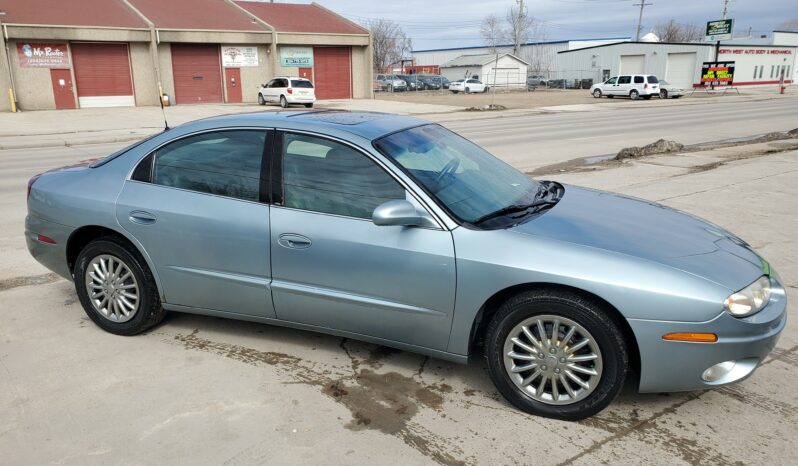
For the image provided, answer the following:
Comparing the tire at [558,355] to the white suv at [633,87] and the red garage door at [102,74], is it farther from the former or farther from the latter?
the white suv at [633,87]

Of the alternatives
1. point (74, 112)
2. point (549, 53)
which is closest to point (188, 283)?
point (74, 112)

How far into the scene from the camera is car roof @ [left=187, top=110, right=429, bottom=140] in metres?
3.79

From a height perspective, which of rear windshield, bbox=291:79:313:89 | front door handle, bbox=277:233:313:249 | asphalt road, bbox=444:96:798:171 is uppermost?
rear windshield, bbox=291:79:313:89

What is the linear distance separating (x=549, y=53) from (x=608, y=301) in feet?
299

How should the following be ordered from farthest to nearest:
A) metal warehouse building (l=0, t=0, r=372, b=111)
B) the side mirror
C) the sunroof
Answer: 1. metal warehouse building (l=0, t=0, r=372, b=111)
2. the sunroof
3. the side mirror

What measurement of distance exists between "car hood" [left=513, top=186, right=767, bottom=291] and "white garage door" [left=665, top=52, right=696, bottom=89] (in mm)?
66282

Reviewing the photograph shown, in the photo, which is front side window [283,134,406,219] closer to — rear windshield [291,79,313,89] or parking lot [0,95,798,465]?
parking lot [0,95,798,465]

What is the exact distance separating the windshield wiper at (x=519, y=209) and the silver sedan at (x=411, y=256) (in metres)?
0.02

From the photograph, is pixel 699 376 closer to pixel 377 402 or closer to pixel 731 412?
pixel 731 412

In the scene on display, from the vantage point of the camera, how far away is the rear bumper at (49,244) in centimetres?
432

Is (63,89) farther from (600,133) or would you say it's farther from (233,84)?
(600,133)

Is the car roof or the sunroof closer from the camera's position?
the car roof

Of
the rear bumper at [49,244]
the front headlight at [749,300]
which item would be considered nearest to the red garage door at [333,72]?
the rear bumper at [49,244]

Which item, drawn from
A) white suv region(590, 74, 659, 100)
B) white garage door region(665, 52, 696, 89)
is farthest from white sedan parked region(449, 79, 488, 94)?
white garage door region(665, 52, 696, 89)
